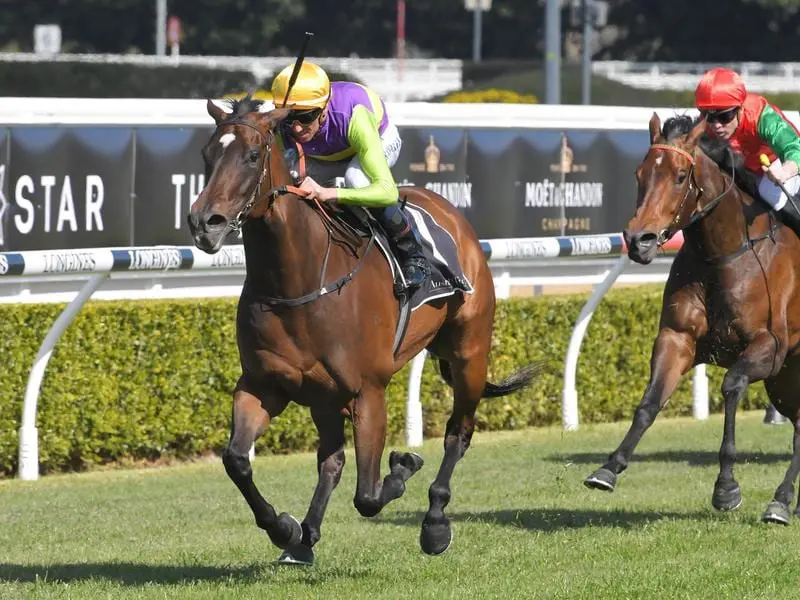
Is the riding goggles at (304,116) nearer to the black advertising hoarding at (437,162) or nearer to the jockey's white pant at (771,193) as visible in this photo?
the jockey's white pant at (771,193)

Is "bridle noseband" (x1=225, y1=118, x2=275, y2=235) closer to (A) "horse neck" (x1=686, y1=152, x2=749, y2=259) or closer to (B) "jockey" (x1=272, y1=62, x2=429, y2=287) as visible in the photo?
(B) "jockey" (x1=272, y1=62, x2=429, y2=287)

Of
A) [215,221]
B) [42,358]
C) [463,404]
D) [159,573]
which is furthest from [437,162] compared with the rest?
[215,221]

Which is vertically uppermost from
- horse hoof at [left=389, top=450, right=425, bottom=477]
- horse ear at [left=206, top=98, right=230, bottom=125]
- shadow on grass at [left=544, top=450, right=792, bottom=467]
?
horse ear at [left=206, top=98, right=230, bottom=125]

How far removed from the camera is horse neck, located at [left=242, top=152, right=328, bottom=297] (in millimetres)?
5508

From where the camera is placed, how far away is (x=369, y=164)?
589 cm

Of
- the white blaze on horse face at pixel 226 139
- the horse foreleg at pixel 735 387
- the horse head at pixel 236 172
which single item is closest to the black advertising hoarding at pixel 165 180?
the horse foreleg at pixel 735 387

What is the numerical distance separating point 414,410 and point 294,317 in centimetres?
430

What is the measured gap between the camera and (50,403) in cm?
880

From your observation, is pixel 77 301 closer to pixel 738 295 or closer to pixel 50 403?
pixel 50 403

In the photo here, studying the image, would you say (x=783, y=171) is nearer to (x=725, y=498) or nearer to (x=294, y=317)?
(x=725, y=498)

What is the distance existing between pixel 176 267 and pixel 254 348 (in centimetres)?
332

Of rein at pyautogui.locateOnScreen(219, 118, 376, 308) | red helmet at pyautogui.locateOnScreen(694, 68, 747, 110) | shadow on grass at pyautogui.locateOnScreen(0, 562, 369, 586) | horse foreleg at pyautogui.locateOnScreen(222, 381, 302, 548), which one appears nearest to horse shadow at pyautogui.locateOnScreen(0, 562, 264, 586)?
shadow on grass at pyautogui.locateOnScreen(0, 562, 369, 586)

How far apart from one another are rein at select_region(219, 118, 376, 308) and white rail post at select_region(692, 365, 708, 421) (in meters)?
5.89

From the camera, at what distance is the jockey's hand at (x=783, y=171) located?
6961 mm
